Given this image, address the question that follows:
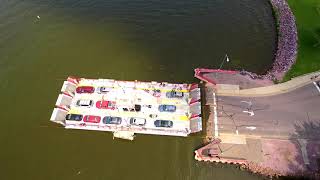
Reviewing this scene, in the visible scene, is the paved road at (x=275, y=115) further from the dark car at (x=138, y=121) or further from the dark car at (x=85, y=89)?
the dark car at (x=85, y=89)

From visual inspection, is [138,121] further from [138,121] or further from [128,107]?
[128,107]

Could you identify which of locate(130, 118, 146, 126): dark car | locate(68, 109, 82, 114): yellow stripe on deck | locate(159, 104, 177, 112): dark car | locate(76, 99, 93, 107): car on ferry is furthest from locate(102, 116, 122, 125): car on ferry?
locate(159, 104, 177, 112): dark car

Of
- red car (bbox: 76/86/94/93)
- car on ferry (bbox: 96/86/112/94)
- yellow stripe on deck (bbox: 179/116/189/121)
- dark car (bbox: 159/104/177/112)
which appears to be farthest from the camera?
car on ferry (bbox: 96/86/112/94)

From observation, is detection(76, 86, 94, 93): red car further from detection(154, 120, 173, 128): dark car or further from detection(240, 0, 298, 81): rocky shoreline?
detection(240, 0, 298, 81): rocky shoreline

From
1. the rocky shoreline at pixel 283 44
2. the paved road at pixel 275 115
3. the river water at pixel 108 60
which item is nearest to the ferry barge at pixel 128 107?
the river water at pixel 108 60

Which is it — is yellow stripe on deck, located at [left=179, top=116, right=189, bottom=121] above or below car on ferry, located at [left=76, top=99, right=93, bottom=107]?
below

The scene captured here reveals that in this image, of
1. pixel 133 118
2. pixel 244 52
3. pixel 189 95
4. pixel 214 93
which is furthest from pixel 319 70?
pixel 133 118

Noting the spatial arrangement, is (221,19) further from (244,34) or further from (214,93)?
(214,93)

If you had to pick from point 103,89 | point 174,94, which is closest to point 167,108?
point 174,94
